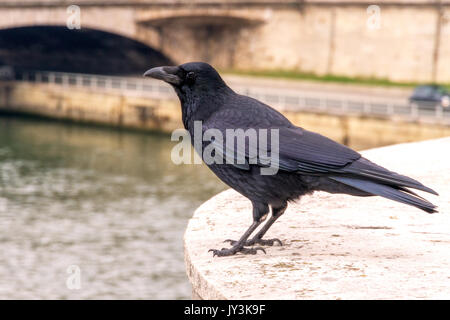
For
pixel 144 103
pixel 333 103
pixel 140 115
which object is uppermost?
pixel 333 103

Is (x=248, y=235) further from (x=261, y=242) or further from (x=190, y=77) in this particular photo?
(x=190, y=77)

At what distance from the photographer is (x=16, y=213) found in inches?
719

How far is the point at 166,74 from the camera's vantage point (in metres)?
4.54

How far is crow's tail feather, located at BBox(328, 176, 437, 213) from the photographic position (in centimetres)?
400

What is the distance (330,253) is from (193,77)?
1.24 meters

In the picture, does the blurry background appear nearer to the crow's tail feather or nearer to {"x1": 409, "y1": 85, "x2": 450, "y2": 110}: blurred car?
{"x1": 409, "y1": 85, "x2": 450, "y2": 110}: blurred car

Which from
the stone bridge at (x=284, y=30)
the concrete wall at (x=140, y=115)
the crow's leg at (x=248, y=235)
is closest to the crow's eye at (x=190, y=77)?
the crow's leg at (x=248, y=235)

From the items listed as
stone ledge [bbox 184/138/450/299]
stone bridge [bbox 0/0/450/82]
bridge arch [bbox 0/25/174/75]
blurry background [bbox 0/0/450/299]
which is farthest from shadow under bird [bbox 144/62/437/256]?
bridge arch [bbox 0/25/174/75]

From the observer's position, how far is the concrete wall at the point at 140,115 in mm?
27625

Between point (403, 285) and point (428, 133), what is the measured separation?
23.3m

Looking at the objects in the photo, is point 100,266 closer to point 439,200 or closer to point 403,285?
point 439,200

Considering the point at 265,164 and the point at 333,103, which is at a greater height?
the point at 265,164

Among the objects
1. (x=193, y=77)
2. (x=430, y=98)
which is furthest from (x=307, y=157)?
(x=430, y=98)

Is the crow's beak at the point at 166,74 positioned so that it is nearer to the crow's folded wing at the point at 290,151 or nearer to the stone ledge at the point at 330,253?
the crow's folded wing at the point at 290,151
